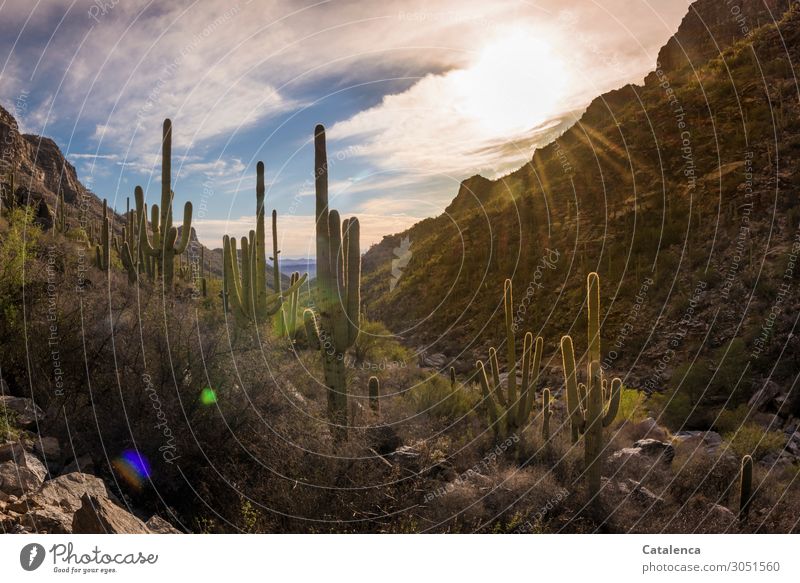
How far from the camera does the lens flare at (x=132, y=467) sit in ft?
25.2

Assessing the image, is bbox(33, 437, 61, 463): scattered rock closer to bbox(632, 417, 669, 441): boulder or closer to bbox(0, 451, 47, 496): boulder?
bbox(0, 451, 47, 496): boulder

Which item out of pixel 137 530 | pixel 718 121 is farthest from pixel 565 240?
pixel 137 530

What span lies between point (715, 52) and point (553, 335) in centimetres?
2573

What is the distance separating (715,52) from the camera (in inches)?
1353

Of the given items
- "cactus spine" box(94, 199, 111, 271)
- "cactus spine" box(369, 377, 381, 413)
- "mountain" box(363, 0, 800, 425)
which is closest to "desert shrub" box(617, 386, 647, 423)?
"mountain" box(363, 0, 800, 425)

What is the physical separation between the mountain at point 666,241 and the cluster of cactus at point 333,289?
33.0ft

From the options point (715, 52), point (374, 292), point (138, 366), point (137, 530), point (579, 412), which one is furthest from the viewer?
point (374, 292)

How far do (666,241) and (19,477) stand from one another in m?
24.6

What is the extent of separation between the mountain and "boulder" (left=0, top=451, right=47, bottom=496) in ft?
50.1

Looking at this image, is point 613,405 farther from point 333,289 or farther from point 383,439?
point 333,289

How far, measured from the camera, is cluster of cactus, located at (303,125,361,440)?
10.0 m

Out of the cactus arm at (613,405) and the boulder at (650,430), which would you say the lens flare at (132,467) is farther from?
the boulder at (650,430)

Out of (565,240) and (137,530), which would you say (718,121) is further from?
(137,530)
